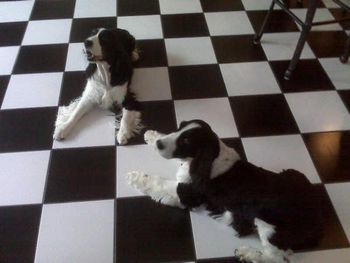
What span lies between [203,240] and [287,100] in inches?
32.1

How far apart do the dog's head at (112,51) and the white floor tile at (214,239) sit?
67cm

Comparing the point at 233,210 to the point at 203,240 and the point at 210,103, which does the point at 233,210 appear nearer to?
the point at 203,240

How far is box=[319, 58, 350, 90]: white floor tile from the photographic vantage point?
174cm

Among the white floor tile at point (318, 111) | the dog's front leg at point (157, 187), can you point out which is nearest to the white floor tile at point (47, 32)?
the dog's front leg at point (157, 187)

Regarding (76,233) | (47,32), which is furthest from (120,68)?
(47,32)

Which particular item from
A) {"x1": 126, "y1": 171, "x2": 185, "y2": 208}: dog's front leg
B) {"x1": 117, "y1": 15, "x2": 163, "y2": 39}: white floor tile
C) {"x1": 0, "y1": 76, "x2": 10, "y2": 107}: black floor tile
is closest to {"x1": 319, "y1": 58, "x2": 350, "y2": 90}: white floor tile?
{"x1": 117, "y1": 15, "x2": 163, "y2": 39}: white floor tile

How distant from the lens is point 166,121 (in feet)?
5.12

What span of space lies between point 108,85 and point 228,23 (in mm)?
925

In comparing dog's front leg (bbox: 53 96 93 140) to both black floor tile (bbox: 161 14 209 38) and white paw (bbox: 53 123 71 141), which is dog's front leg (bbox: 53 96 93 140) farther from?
black floor tile (bbox: 161 14 209 38)

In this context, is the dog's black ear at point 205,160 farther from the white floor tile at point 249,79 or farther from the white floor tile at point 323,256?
the white floor tile at point 249,79

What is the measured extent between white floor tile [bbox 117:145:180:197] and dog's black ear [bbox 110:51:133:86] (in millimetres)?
288

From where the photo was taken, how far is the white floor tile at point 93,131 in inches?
58.1

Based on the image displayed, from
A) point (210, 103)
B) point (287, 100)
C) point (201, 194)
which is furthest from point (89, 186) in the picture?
point (287, 100)

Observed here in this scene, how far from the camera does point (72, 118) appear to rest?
152 centimetres
